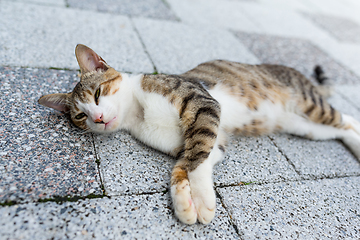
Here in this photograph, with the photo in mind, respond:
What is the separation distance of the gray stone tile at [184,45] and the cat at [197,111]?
2.35 feet

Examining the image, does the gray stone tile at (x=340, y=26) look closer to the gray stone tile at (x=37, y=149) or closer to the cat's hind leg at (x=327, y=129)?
the cat's hind leg at (x=327, y=129)

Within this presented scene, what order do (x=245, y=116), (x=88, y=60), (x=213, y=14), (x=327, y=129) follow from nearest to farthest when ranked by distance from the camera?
1. (x=88, y=60)
2. (x=245, y=116)
3. (x=327, y=129)
4. (x=213, y=14)

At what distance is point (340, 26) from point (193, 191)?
653 centimetres

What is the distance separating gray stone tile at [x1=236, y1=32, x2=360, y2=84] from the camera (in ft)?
14.1

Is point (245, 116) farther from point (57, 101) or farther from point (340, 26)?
point (340, 26)

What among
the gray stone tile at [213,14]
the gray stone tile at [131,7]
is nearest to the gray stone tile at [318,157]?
the gray stone tile at [213,14]

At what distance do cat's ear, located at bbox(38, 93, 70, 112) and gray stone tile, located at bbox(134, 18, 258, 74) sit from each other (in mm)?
1350

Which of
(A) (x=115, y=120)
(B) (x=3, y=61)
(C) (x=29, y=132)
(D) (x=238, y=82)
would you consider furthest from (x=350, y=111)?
(B) (x=3, y=61)

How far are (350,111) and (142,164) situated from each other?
116 inches

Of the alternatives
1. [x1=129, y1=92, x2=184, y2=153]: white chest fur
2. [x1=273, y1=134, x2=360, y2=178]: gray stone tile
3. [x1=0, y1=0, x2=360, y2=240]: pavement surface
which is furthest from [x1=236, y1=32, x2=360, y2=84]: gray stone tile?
[x1=129, y1=92, x2=184, y2=153]: white chest fur

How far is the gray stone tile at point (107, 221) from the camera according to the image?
1487 millimetres

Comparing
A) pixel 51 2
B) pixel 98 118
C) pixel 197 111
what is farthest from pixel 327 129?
pixel 51 2

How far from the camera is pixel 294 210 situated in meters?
1.99

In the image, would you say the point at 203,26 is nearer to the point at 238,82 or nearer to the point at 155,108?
the point at 238,82
